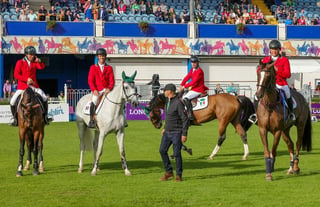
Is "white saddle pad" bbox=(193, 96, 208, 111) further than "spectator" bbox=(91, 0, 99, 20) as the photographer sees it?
No

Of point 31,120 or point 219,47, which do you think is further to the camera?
point 219,47

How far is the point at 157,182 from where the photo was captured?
12.8 m

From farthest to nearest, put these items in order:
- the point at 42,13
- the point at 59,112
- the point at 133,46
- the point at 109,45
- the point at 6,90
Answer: the point at 133,46, the point at 109,45, the point at 42,13, the point at 6,90, the point at 59,112

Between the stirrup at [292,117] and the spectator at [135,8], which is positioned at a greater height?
the spectator at [135,8]

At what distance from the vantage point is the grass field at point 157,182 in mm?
10688

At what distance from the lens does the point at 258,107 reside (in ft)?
43.3

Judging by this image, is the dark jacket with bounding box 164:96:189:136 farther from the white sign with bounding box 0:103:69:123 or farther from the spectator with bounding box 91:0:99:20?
the spectator with bounding box 91:0:99:20

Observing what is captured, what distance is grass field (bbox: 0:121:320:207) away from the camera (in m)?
10.7

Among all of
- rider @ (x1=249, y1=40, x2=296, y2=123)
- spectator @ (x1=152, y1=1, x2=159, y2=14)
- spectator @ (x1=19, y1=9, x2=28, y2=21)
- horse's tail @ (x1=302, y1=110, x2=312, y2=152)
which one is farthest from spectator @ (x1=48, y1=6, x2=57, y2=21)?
rider @ (x1=249, y1=40, x2=296, y2=123)

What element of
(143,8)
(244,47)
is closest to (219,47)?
(244,47)

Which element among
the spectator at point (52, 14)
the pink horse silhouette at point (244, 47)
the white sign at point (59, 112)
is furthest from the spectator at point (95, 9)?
the pink horse silhouette at point (244, 47)

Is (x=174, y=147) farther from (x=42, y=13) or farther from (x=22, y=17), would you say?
(x=42, y=13)

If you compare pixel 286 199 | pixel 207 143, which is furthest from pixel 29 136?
pixel 207 143

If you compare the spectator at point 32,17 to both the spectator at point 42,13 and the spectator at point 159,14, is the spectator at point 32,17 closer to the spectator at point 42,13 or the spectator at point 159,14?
the spectator at point 42,13
